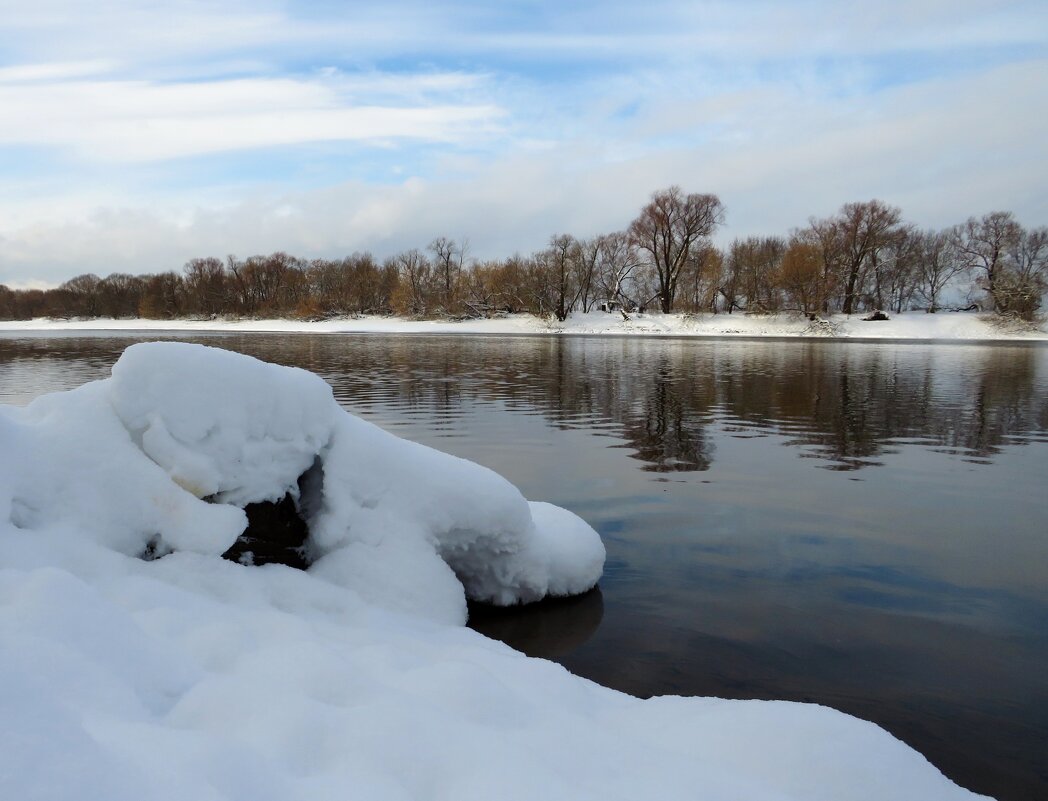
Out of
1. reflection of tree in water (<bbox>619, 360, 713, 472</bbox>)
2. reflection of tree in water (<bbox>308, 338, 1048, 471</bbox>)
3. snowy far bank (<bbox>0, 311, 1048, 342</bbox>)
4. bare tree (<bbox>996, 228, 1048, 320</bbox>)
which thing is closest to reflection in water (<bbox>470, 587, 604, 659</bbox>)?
reflection of tree in water (<bbox>619, 360, 713, 472</bbox>)

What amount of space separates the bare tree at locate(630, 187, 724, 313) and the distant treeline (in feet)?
0.35

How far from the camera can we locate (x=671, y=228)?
209 feet

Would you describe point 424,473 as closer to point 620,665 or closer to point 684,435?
point 620,665

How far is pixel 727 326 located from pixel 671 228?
39.9 ft

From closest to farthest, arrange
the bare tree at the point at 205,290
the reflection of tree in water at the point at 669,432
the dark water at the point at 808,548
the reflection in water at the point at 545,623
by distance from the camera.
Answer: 1. the dark water at the point at 808,548
2. the reflection in water at the point at 545,623
3. the reflection of tree in water at the point at 669,432
4. the bare tree at the point at 205,290

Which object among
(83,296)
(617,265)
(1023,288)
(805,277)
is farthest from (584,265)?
(83,296)

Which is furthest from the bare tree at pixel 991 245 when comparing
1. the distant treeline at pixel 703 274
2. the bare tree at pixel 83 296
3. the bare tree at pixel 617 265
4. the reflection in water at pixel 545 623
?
the bare tree at pixel 83 296

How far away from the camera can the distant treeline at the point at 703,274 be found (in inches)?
2357

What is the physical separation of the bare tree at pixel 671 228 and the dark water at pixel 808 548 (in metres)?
49.6

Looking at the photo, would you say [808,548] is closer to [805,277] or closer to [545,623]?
[545,623]

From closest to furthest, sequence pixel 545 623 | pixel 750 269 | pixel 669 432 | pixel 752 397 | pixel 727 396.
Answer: pixel 545 623
pixel 669 432
pixel 752 397
pixel 727 396
pixel 750 269

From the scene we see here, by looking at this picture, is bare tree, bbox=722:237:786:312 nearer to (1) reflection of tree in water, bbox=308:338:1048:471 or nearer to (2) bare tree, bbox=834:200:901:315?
(2) bare tree, bbox=834:200:901:315

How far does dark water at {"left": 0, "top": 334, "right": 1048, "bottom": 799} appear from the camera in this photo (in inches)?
157

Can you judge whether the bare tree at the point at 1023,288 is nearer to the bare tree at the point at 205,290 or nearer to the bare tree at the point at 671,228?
the bare tree at the point at 671,228
